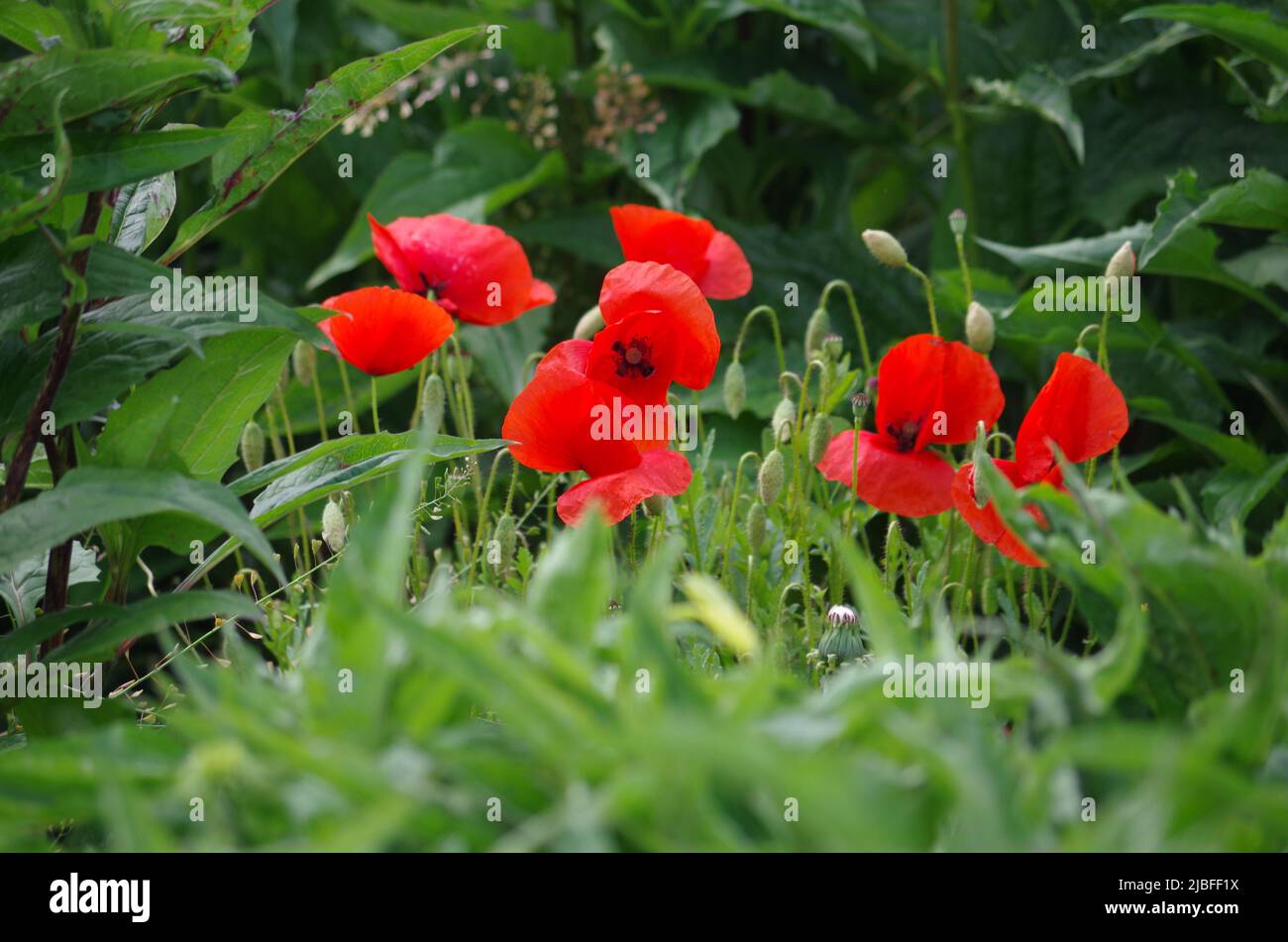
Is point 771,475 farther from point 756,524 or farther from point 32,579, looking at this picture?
point 32,579

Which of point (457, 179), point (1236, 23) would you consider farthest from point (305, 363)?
point (1236, 23)

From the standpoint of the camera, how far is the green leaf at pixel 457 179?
167cm

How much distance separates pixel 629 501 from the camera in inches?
31.6

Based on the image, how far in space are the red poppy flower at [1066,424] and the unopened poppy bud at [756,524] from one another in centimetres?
13

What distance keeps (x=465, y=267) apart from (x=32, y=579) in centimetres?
37

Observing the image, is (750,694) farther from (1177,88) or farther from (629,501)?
(1177,88)

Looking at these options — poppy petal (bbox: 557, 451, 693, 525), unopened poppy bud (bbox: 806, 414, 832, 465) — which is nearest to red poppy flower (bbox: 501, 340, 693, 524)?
poppy petal (bbox: 557, 451, 693, 525)

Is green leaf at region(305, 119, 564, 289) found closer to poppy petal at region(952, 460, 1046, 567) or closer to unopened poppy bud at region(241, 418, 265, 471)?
unopened poppy bud at region(241, 418, 265, 471)

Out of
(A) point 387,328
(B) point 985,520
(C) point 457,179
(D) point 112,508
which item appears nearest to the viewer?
(D) point 112,508

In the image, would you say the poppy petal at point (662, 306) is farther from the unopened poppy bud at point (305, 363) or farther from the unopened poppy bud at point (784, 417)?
the unopened poppy bud at point (305, 363)

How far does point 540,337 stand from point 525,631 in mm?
1253

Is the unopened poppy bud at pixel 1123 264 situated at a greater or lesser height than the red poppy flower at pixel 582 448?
greater

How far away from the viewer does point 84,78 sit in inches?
26.7

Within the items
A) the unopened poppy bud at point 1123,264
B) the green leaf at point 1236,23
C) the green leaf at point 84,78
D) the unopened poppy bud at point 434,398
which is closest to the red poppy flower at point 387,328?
the unopened poppy bud at point 434,398
